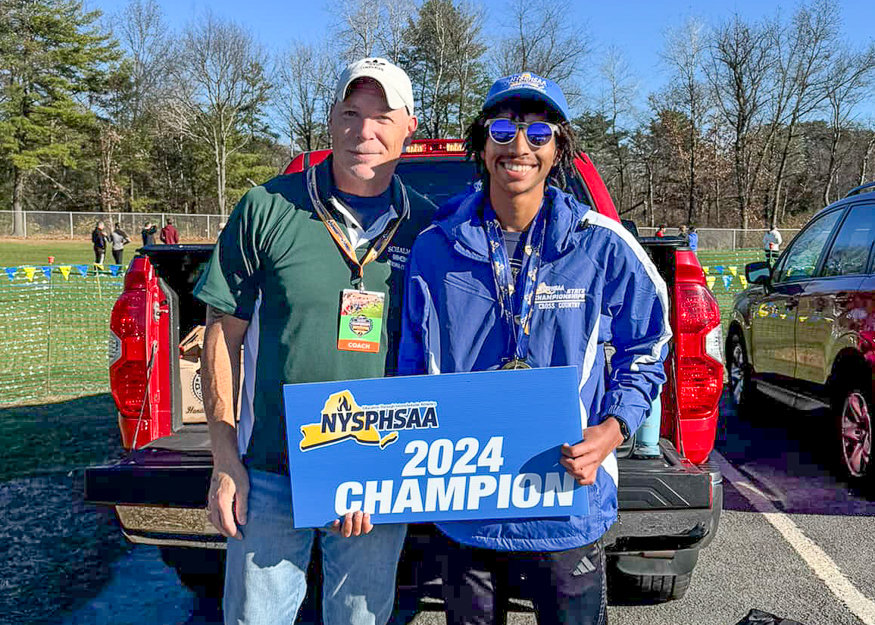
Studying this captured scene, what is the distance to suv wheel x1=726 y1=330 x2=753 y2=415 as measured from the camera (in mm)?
7406

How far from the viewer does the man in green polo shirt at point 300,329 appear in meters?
2.02

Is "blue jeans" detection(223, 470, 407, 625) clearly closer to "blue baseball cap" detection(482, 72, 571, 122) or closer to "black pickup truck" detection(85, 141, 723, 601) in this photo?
"black pickup truck" detection(85, 141, 723, 601)

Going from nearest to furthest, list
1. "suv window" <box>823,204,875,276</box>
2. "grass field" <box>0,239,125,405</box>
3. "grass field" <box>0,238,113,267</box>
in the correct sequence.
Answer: "suv window" <box>823,204,875,276</box> → "grass field" <box>0,239,125,405</box> → "grass field" <box>0,238,113,267</box>

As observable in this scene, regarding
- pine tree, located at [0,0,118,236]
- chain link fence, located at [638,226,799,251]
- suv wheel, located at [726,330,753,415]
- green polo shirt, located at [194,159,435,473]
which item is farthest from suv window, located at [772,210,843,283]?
pine tree, located at [0,0,118,236]

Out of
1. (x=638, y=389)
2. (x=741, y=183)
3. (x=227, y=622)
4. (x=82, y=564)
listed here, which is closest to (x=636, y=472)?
(x=638, y=389)

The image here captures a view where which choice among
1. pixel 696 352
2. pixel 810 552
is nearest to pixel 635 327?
pixel 696 352

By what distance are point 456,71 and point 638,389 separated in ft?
152

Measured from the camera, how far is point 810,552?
164 inches

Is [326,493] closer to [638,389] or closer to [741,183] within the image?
[638,389]

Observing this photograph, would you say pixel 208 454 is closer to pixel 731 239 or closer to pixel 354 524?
pixel 354 524

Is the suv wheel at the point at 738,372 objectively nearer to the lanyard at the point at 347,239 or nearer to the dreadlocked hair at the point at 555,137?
the dreadlocked hair at the point at 555,137

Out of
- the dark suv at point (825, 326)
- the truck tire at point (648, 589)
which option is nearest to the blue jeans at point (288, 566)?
the truck tire at point (648, 589)

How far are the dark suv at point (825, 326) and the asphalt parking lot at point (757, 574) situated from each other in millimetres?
441

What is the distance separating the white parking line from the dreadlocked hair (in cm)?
256
